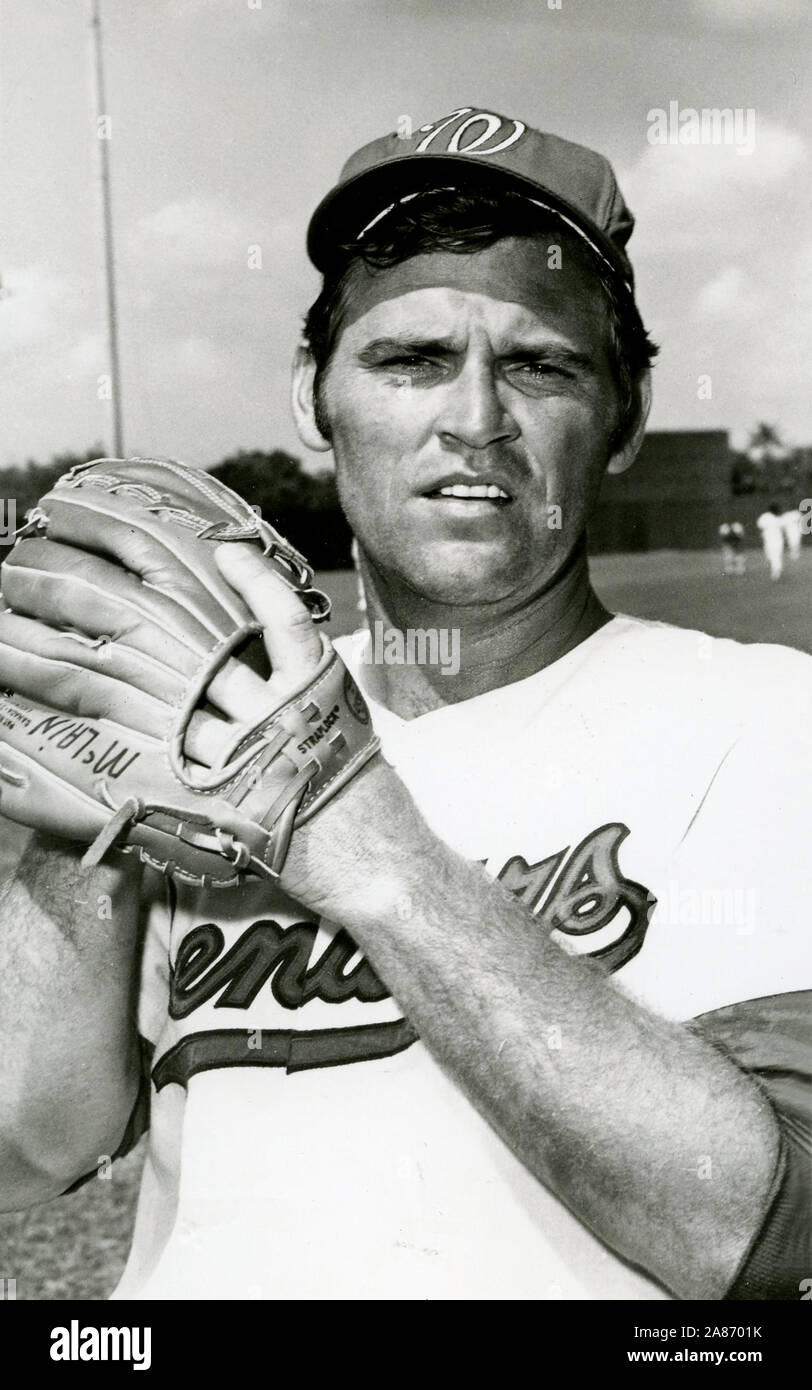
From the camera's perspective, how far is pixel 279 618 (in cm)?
117

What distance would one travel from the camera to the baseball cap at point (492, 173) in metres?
1.42

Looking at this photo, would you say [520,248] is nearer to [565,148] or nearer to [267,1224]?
[565,148]

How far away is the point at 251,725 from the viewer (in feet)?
3.74

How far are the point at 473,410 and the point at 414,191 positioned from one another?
25cm

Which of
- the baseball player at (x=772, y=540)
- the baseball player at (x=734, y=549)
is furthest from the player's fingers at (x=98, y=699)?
the baseball player at (x=734, y=549)

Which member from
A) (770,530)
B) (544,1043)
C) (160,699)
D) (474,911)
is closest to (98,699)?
(160,699)

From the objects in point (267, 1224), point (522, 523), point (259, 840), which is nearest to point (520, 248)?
point (522, 523)

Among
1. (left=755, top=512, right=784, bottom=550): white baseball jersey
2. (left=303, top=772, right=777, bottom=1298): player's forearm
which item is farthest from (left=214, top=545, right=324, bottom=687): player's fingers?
(left=755, top=512, right=784, bottom=550): white baseball jersey

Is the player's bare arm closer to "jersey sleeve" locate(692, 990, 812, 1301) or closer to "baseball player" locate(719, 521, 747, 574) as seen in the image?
"jersey sleeve" locate(692, 990, 812, 1301)

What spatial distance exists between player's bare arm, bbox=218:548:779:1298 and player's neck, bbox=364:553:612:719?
1.19 feet

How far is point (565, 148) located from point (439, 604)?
A: 49 cm

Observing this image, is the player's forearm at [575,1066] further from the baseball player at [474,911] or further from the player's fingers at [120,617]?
the player's fingers at [120,617]

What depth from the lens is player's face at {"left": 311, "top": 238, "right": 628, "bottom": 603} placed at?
4.67ft

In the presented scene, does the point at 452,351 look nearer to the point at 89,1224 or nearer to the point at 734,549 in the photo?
the point at 89,1224
